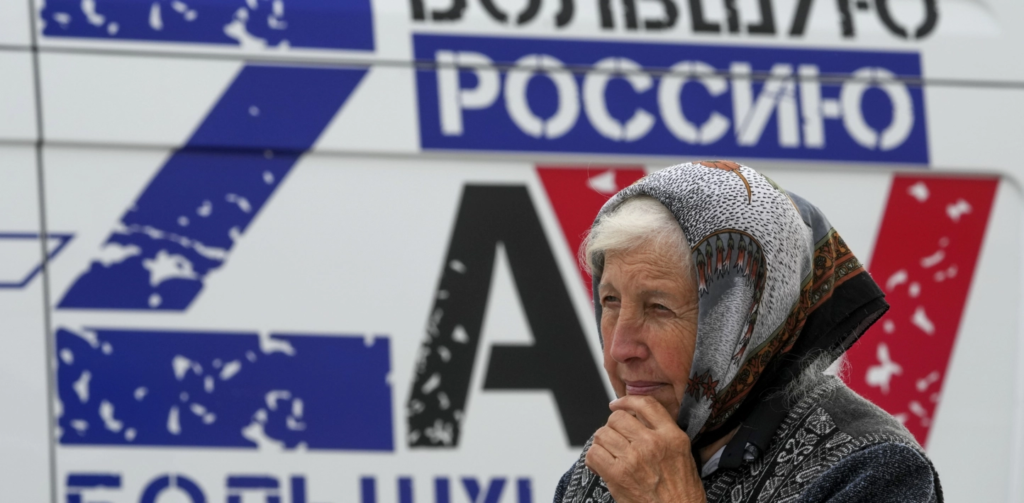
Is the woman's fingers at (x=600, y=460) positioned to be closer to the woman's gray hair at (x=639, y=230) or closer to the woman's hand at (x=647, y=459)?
the woman's hand at (x=647, y=459)

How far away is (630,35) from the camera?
297cm

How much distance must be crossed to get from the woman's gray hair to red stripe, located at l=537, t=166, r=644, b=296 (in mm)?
1219

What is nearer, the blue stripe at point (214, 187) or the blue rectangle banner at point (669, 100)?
the blue stripe at point (214, 187)

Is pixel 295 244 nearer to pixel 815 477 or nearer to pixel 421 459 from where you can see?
pixel 421 459

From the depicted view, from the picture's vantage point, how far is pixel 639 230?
62.9 inches

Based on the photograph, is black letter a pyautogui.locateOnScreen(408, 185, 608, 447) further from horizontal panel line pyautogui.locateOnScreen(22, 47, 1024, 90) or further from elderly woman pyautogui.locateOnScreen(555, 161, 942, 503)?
elderly woman pyautogui.locateOnScreen(555, 161, 942, 503)

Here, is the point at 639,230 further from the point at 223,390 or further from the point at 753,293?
the point at 223,390

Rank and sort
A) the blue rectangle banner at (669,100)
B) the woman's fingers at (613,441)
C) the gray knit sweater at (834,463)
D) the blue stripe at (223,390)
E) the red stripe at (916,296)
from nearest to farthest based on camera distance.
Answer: the gray knit sweater at (834,463) → the woman's fingers at (613,441) → the blue stripe at (223,390) → the blue rectangle banner at (669,100) → the red stripe at (916,296)

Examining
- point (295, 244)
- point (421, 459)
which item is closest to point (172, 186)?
point (295, 244)

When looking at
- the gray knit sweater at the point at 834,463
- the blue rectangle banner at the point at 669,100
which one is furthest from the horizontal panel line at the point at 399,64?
the gray knit sweater at the point at 834,463

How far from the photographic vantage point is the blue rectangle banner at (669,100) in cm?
291

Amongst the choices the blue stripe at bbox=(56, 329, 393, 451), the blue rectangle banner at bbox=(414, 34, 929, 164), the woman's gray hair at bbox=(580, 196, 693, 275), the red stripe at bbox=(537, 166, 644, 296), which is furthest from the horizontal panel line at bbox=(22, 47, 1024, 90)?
the woman's gray hair at bbox=(580, 196, 693, 275)

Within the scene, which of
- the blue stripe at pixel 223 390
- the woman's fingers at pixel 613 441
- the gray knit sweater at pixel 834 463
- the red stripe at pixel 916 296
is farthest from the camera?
the red stripe at pixel 916 296

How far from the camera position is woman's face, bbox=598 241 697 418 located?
1574mm
